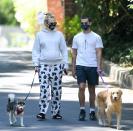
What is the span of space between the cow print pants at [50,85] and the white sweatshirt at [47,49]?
0.12 meters

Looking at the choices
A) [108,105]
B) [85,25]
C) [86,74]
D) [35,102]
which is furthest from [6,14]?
[108,105]

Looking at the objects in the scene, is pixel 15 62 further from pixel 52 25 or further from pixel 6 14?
pixel 6 14

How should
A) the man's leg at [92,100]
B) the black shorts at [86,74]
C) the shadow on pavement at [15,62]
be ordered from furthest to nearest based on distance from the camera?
the shadow on pavement at [15,62] < the man's leg at [92,100] < the black shorts at [86,74]

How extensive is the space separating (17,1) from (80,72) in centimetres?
3002

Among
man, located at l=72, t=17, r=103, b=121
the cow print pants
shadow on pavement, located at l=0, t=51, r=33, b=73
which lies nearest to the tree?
shadow on pavement, located at l=0, t=51, r=33, b=73

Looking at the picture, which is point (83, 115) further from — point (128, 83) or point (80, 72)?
point (128, 83)

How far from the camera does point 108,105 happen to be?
1230 centimetres

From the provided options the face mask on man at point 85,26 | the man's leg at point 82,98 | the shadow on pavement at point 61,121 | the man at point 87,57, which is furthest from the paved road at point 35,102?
the face mask on man at point 85,26

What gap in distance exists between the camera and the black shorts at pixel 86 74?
13117mm

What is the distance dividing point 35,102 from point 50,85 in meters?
2.60

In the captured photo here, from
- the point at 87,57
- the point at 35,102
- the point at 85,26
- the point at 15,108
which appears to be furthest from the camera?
the point at 35,102

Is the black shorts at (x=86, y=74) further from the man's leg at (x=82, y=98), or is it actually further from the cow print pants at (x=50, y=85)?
the cow print pants at (x=50, y=85)

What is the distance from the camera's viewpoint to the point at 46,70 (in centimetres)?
1306

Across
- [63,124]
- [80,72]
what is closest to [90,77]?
[80,72]
